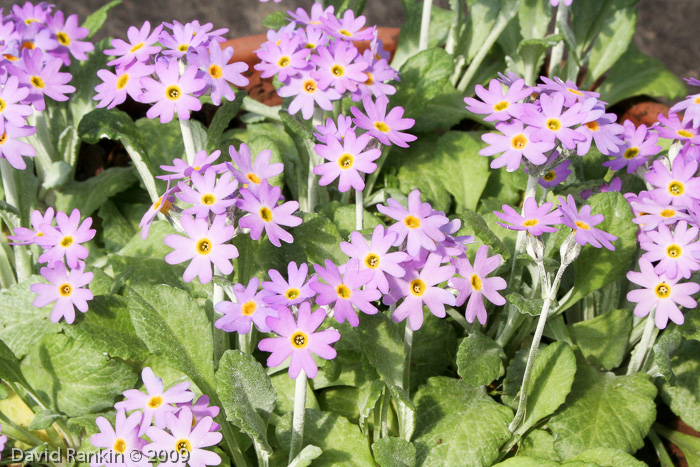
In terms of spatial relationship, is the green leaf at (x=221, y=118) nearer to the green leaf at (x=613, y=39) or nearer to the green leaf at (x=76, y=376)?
the green leaf at (x=76, y=376)

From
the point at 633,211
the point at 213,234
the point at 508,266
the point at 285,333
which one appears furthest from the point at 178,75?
the point at 633,211

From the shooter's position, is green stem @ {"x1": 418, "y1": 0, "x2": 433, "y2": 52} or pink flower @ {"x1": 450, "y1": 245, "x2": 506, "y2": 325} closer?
pink flower @ {"x1": 450, "y1": 245, "x2": 506, "y2": 325}

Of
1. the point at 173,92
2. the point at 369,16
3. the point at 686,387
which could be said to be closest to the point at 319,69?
the point at 173,92

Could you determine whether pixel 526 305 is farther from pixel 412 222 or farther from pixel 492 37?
pixel 492 37

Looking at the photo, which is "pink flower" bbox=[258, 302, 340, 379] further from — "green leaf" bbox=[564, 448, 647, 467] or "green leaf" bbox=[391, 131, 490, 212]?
"green leaf" bbox=[391, 131, 490, 212]

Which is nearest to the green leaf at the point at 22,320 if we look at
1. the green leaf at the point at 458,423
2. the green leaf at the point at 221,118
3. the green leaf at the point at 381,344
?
the green leaf at the point at 221,118

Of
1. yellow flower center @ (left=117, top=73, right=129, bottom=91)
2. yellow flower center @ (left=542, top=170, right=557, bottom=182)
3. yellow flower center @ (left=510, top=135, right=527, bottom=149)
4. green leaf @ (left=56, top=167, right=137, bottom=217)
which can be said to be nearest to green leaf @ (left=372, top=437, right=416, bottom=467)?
yellow flower center @ (left=510, top=135, right=527, bottom=149)

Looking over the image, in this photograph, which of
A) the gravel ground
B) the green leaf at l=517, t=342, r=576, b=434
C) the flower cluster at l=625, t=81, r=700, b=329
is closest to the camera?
the flower cluster at l=625, t=81, r=700, b=329
